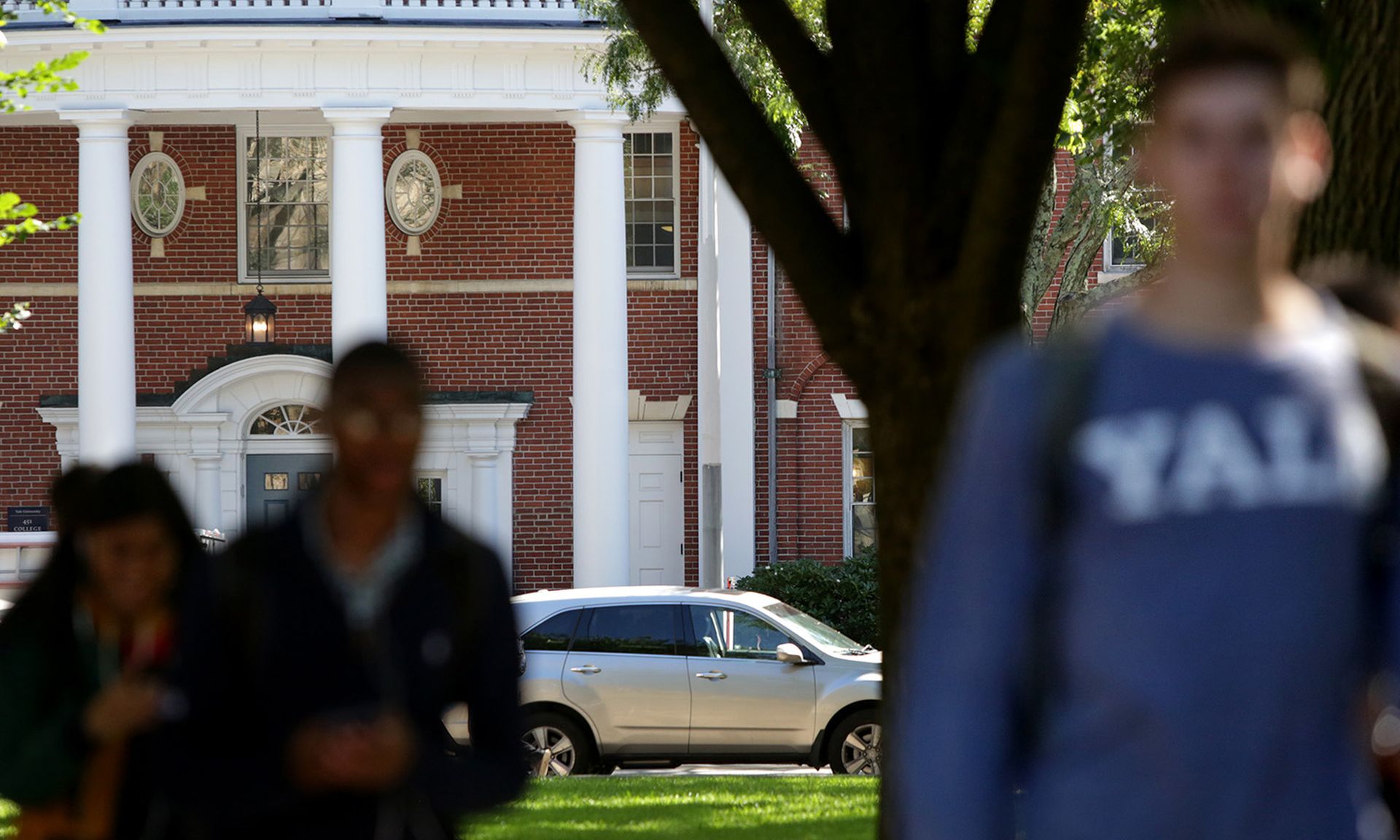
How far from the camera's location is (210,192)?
23641mm

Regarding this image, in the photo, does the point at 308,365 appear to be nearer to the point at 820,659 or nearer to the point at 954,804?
the point at 820,659

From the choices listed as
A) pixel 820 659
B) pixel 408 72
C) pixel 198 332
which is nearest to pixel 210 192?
pixel 198 332

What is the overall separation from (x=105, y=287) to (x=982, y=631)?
20.2 meters

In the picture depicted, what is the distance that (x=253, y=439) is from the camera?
2336 centimetres

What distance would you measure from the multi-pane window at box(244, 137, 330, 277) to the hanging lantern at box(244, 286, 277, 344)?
2.14ft

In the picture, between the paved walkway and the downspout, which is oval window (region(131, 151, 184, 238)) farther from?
the paved walkway

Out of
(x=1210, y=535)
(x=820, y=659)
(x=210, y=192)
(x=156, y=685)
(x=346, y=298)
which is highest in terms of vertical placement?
(x=210, y=192)

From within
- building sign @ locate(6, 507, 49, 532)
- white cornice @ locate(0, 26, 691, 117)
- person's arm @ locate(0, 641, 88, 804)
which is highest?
white cornice @ locate(0, 26, 691, 117)

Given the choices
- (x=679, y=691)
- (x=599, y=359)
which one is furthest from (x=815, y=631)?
(x=599, y=359)

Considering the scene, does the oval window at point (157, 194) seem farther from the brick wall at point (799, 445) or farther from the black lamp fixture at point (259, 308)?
the brick wall at point (799, 445)

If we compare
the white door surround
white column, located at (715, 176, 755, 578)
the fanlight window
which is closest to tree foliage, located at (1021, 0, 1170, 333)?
white column, located at (715, 176, 755, 578)

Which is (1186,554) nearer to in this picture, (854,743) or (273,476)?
(854,743)

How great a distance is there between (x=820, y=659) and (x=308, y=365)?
36.6 feet

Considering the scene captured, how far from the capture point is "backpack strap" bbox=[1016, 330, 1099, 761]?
1755 millimetres
